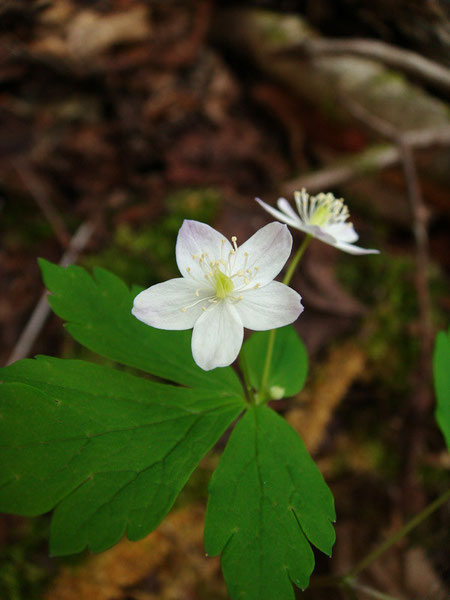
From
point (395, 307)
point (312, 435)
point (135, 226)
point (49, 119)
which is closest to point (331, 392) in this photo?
point (312, 435)

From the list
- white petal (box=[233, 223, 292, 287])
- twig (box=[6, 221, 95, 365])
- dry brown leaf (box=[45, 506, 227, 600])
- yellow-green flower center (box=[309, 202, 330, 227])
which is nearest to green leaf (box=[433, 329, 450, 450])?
yellow-green flower center (box=[309, 202, 330, 227])

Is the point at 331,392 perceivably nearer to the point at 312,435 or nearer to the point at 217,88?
the point at 312,435

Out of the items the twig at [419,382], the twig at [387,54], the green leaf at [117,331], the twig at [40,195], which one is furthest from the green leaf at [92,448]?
→ the twig at [387,54]

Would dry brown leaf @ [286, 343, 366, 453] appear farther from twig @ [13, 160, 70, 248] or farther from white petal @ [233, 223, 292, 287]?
twig @ [13, 160, 70, 248]

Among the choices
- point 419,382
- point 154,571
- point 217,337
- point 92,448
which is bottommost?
point 154,571

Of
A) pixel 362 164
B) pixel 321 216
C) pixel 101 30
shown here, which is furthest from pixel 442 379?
pixel 101 30

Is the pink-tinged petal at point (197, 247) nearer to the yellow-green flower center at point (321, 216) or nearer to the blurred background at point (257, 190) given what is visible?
the yellow-green flower center at point (321, 216)

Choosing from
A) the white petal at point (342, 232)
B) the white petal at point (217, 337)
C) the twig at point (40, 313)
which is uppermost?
the white petal at point (217, 337)

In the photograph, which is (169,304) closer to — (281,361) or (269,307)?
(269,307)
